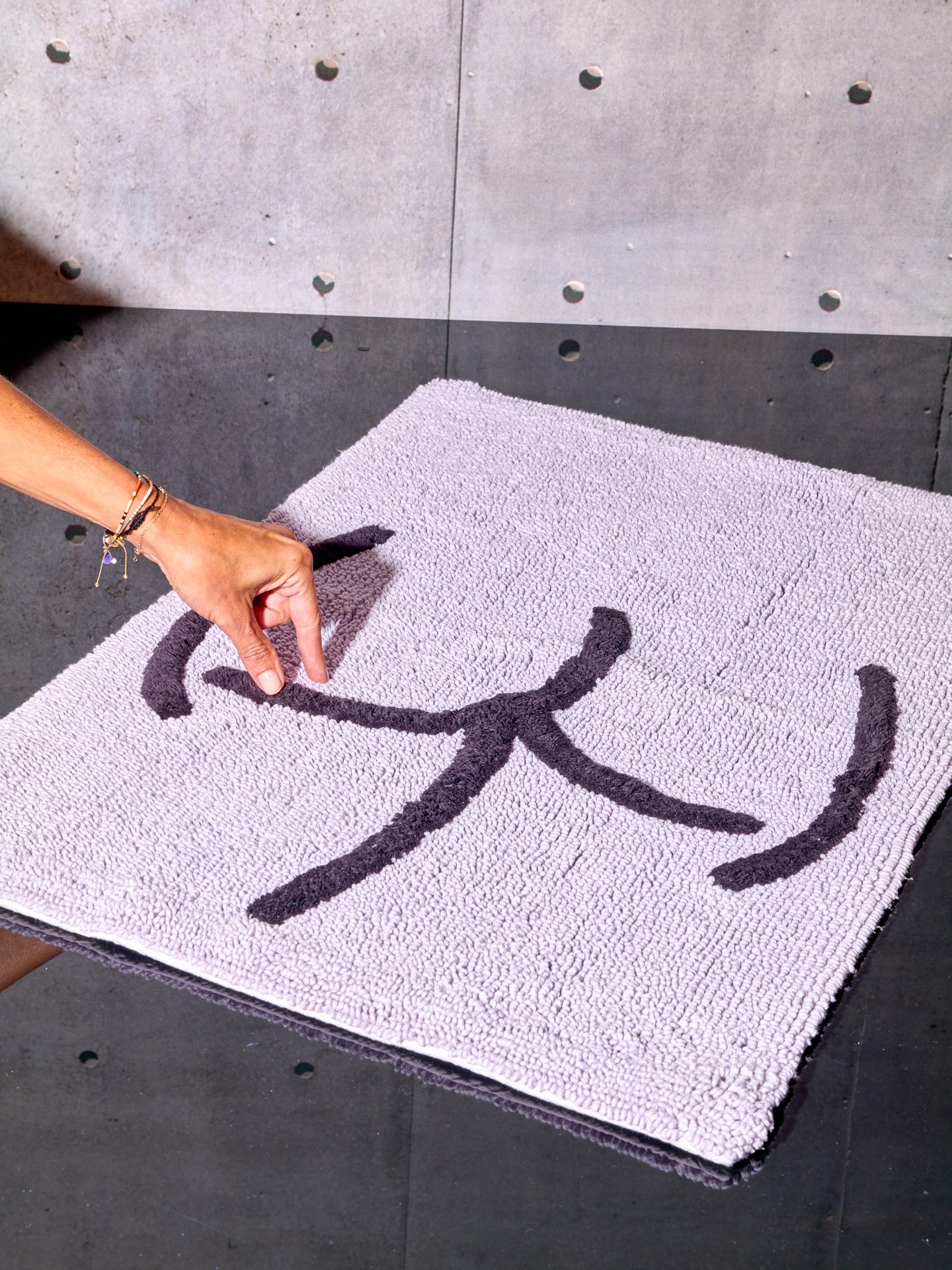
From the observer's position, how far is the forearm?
87cm

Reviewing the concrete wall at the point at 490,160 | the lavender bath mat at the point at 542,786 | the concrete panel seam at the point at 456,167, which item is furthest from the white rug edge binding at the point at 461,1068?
the concrete wall at the point at 490,160

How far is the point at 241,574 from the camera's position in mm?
950

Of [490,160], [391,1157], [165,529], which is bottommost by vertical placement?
[391,1157]

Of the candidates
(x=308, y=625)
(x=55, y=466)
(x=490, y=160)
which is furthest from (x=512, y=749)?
(x=490, y=160)

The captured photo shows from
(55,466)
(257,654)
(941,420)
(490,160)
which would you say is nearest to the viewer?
(55,466)

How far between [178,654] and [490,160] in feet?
2.98

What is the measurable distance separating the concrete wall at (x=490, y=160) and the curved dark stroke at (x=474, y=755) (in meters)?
0.78

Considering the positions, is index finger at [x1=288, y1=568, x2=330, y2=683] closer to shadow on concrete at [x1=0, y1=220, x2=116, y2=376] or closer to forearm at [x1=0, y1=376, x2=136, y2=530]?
forearm at [x1=0, y1=376, x2=136, y2=530]

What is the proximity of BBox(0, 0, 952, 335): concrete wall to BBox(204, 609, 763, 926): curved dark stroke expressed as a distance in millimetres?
782

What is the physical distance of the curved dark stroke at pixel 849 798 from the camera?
0.90 metres

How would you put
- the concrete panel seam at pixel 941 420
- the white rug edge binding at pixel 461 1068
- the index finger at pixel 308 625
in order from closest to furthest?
1. the white rug edge binding at pixel 461 1068
2. the index finger at pixel 308 625
3. the concrete panel seam at pixel 941 420

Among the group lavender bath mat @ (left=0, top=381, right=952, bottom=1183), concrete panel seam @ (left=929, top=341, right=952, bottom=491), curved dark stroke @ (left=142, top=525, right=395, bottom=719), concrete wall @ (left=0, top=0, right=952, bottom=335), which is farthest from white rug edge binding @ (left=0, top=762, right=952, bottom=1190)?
concrete wall @ (left=0, top=0, right=952, bottom=335)

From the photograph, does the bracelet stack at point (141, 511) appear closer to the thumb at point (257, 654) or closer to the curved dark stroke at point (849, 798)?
the thumb at point (257, 654)

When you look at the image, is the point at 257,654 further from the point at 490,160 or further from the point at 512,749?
the point at 490,160
